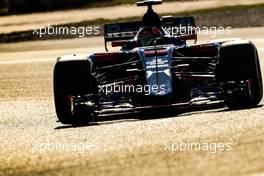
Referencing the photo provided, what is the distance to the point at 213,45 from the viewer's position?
11906 millimetres

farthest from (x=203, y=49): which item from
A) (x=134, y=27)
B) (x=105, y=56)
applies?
(x=134, y=27)

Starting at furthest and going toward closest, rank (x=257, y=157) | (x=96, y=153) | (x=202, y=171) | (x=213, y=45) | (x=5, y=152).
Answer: (x=213, y=45) < (x=5, y=152) < (x=96, y=153) < (x=257, y=157) < (x=202, y=171)

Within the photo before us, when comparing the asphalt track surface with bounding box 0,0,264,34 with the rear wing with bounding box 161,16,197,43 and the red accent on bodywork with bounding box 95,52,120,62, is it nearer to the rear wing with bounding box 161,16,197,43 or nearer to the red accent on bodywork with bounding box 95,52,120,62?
the rear wing with bounding box 161,16,197,43

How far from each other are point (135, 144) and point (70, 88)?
2740 mm

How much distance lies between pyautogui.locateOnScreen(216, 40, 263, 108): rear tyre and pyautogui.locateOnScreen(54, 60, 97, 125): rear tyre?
1.91 metres

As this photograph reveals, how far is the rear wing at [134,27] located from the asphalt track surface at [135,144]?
2.73 m

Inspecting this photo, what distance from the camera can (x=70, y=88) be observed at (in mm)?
10977

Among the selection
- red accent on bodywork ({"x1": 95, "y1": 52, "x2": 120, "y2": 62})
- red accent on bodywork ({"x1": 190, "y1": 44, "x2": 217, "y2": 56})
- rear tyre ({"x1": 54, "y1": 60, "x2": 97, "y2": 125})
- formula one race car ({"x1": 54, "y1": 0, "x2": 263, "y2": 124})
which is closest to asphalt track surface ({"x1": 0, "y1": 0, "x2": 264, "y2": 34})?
red accent on bodywork ({"x1": 190, "y1": 44, "x2": 217, "y2": 56})

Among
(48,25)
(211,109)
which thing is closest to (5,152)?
(211,109)

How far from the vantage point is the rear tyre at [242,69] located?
1091 centimetres

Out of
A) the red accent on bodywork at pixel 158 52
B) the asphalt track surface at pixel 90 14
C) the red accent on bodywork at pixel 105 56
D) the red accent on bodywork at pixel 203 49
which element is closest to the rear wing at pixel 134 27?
the red accent on bodywork at pixel 203 49

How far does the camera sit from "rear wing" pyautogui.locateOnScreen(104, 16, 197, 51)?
49.9 ft

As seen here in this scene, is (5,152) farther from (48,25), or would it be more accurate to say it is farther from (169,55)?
(48,25)

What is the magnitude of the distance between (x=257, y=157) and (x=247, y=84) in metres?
3.75
